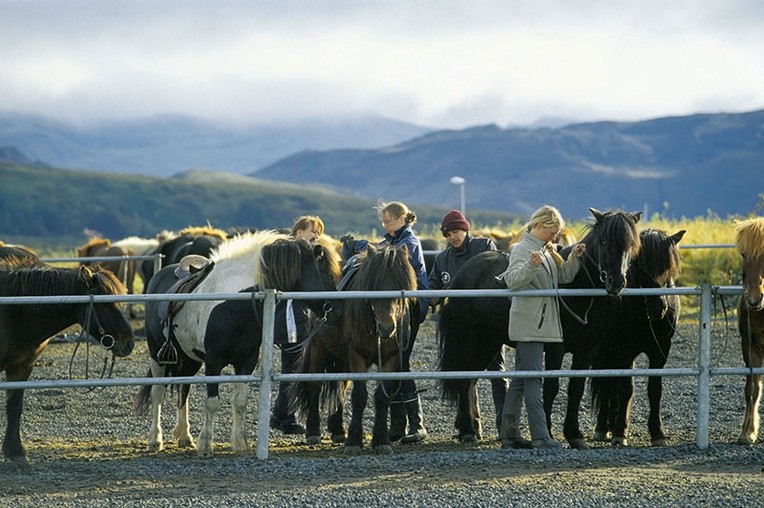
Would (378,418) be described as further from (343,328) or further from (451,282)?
(451,282)

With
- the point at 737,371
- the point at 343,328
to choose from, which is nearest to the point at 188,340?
the point at 343,328

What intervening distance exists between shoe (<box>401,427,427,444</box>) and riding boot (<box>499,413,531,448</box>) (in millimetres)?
868

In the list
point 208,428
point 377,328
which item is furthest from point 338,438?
point 377,328

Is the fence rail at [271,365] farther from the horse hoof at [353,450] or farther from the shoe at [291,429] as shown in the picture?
the shoe at [291,429]

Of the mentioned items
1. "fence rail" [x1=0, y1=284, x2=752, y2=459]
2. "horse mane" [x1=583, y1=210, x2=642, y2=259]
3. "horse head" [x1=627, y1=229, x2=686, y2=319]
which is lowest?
"fence rail" [x1=0, y1=284, x2=752, y2=459]

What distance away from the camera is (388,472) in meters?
7.50

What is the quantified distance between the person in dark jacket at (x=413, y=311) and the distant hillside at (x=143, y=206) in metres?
110

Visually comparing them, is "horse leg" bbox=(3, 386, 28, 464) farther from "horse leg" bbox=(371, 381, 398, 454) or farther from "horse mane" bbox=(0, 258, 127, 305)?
"horse leg" bbox=(371, 381, 398, 454)

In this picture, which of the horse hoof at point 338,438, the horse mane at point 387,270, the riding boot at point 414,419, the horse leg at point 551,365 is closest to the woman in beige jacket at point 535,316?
the horse leg at point 551,365

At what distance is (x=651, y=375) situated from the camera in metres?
8.26

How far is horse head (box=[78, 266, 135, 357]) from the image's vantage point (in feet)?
27.7

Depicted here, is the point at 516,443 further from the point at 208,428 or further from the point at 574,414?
the point at 208,428

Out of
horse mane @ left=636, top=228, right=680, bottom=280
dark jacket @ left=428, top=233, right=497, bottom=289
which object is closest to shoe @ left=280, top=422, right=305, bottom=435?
dark jacket @ left=428, top=233, right=497, bottom=289

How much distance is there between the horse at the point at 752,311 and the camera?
828 centimetres
